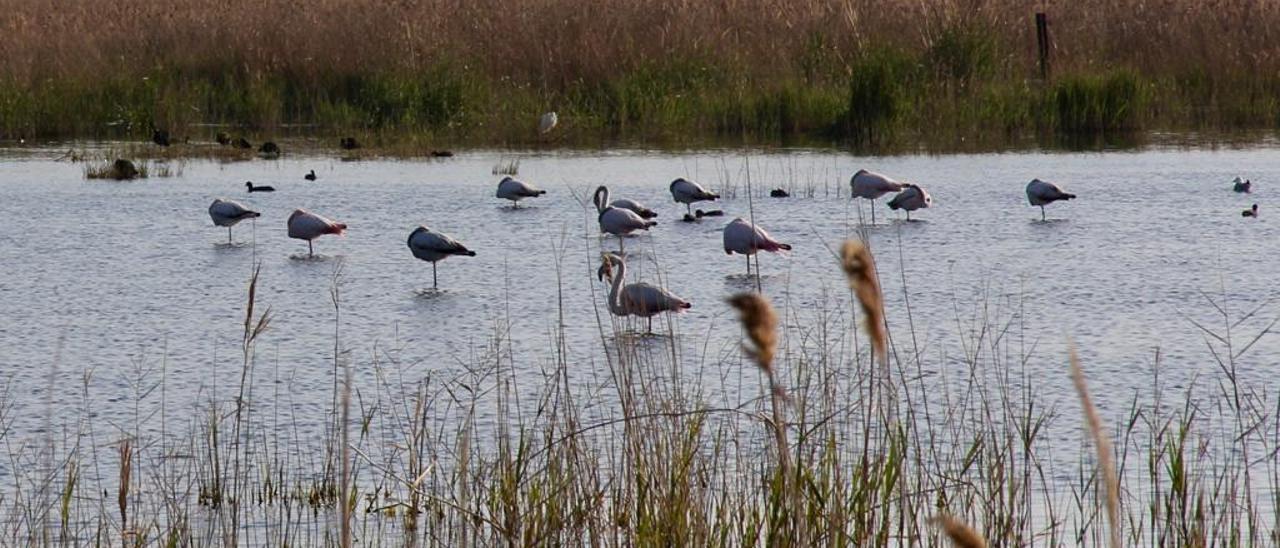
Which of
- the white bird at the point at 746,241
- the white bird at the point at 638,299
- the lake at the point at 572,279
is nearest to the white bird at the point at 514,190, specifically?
the lake at the point at 572,279

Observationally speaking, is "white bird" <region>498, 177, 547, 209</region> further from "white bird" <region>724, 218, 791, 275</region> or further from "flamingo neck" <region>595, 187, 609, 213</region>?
"white bird" <region>724, 218, 791, 275</region>

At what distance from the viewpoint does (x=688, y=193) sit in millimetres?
13062

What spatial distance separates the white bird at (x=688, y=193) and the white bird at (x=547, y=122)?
540 cm

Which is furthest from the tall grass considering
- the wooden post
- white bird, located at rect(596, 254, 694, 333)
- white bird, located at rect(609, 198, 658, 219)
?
the wooden post

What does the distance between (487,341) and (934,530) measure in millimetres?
4244

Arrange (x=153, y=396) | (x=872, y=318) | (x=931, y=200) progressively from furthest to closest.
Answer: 1. (x=931, y=200)
2. (x=153, y=396)
3. (x=872, y=318)

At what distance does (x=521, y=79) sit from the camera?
20641 millimetres

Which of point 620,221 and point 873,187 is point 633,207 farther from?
point 873,187

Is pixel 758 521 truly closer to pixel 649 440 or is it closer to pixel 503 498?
pixel 649 440

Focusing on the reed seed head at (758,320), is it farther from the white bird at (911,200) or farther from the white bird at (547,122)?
the white bird at (547,122)

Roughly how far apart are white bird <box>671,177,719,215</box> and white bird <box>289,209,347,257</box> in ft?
8.23

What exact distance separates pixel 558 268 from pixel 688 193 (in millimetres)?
8328

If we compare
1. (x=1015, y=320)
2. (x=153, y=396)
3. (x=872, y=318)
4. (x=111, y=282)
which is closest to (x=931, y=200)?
(x=1015, y=320)

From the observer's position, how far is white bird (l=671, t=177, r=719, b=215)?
13055 mm
